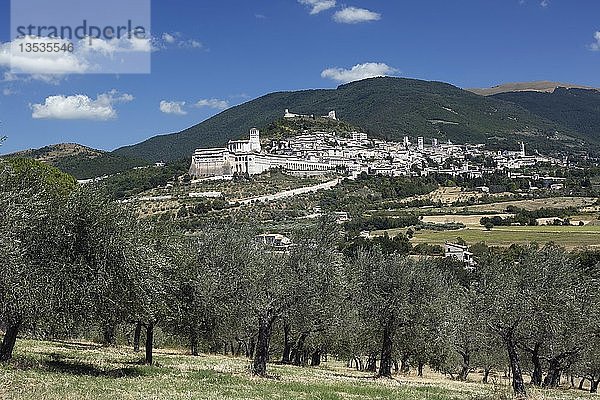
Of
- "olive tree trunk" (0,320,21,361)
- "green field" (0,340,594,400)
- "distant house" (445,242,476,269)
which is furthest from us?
"distant house" (445,242,476,269)

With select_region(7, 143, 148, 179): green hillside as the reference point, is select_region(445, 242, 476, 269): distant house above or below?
below

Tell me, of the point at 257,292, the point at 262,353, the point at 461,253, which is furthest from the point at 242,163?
the point at 262,353

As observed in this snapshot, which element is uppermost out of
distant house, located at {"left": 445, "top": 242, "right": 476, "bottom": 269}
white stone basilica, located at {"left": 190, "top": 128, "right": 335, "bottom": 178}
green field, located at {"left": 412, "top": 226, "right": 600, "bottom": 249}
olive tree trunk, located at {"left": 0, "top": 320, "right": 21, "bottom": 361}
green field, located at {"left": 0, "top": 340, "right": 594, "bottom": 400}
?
white stone basilica, located at {"left": 190, "top": 128, "right": 335, "bottom": 178}

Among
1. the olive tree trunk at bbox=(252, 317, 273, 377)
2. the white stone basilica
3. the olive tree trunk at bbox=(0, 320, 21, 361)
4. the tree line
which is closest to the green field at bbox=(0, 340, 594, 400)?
the olive tree trunk at bbox=(0, 320, 21, 361)

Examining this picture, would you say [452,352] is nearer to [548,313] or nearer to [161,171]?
[548,313]

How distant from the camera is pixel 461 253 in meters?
86.2

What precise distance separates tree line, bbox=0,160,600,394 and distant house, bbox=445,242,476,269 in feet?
121

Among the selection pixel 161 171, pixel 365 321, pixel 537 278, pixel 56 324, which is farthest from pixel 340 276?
pixel 161 171

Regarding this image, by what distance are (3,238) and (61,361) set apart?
22.4 ft

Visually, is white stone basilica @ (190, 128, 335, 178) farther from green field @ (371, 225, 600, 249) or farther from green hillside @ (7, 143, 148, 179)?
green field @ (371, 225, 600, 249)

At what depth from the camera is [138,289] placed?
22.8m

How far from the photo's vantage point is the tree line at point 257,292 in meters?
22.0

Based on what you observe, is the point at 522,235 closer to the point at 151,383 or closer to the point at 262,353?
the point at 262,353

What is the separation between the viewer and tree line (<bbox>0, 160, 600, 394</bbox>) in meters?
22.0
